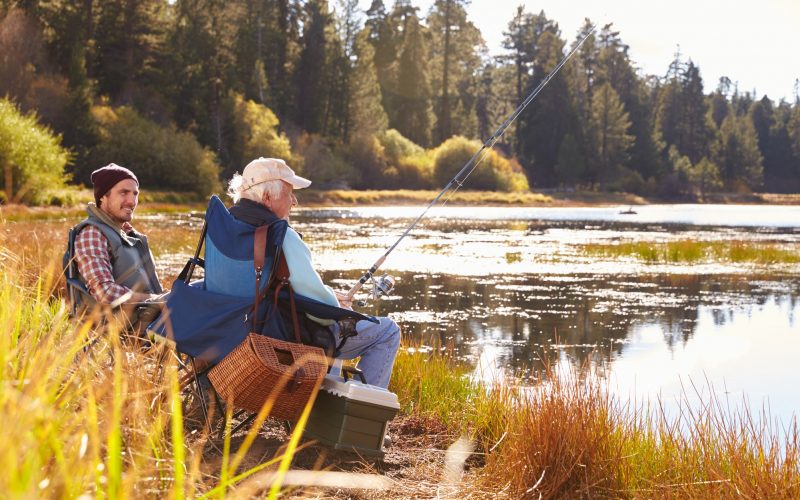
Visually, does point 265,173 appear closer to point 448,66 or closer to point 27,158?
point 27,158

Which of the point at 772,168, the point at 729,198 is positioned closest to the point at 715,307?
the point at 729,198

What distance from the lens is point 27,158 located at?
23953mm

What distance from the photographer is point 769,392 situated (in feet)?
24.7

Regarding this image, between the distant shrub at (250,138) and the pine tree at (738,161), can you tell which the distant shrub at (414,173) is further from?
the pine tree at (738,161)

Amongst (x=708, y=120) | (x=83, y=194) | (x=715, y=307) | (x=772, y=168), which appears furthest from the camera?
(x=772, y=168)

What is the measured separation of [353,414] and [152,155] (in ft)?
113

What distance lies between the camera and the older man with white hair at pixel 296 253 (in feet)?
12.2

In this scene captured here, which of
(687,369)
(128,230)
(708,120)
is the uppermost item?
(708,120)

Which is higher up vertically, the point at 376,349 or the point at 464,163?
the point at 464,163

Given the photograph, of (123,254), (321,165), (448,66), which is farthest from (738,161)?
(123,254)

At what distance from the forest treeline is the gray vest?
20.0 metres

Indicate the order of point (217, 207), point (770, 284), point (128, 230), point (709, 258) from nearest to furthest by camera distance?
1. point (217, 207)
2. point (128, 230)
3. point (770, 284)
4. point (709, 258)

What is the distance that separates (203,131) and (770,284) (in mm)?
34793

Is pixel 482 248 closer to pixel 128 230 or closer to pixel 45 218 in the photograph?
pixel 45 218
